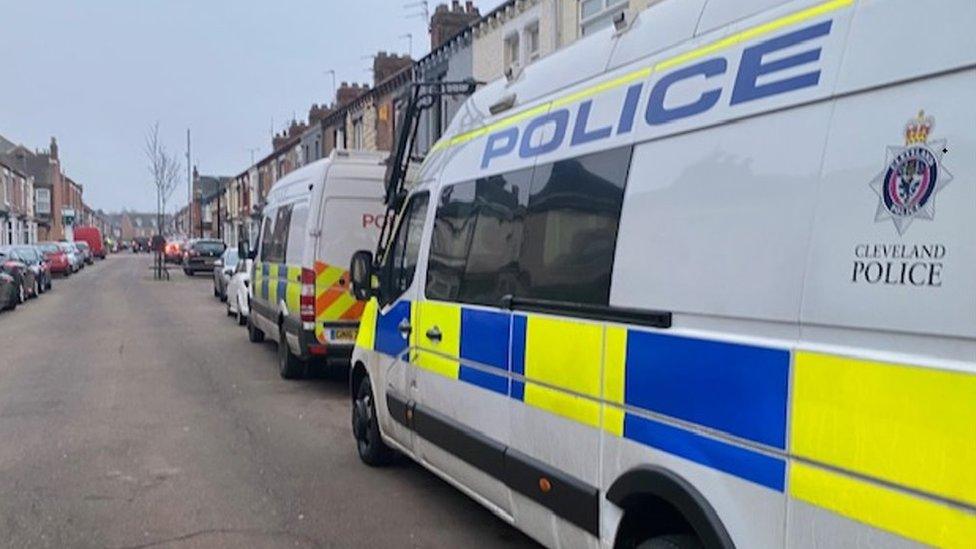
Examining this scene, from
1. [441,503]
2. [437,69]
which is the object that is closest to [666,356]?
[441,503]

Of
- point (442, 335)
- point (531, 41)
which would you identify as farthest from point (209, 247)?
point (442, 335)

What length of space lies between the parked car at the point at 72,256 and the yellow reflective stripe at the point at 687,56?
129 ft

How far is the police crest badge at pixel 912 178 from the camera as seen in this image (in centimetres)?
212

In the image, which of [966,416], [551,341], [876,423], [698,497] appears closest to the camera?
[966,416]

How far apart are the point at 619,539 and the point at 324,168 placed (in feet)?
23.0

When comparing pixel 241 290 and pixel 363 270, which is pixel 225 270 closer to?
pixel 241 290

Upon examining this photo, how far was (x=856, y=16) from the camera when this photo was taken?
245cm

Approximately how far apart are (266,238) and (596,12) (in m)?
6.07

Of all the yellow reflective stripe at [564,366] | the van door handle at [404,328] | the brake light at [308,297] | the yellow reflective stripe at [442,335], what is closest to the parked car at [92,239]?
the brake light at [308,297]

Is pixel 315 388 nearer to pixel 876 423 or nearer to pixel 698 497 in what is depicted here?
pixel 698 497

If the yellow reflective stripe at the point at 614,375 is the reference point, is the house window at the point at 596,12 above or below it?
above

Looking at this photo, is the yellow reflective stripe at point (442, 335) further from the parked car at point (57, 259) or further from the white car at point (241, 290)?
the parked car at point (57, 259)

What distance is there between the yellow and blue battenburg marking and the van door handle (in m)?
1.59

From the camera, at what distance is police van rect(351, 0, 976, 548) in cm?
212
